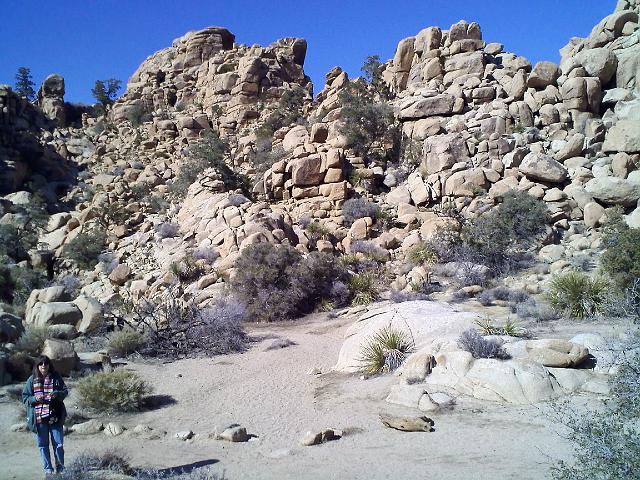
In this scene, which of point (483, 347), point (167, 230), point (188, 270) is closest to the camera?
point (483, 347)

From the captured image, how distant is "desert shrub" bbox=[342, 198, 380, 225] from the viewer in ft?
81.2

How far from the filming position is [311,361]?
43.0ft

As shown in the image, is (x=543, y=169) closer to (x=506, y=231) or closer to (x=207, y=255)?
(x=506, y=231)

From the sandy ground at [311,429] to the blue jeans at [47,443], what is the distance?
15.9 inches

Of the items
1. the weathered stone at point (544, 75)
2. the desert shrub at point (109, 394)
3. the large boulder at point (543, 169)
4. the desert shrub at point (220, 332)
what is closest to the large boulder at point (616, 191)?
the large boulder at point (543, 169)

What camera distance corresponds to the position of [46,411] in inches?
252

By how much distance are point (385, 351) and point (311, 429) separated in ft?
10.8

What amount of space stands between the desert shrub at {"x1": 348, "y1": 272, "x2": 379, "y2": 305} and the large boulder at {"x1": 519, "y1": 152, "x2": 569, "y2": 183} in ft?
32.5

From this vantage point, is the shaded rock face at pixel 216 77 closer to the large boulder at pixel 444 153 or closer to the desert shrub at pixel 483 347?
the large boulder at pixel 444 153

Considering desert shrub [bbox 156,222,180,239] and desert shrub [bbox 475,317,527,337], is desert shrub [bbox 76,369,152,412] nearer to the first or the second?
desert shrub [bbox 475,317,527,337]

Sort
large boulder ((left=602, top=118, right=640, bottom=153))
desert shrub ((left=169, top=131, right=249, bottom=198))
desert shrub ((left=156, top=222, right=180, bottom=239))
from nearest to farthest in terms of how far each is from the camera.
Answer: large boulder ((left=602, top=118, right=640, bottom=153)), desert shrub ((left=156, top=222, right=180, bottom=239)), desert shrub ((left=169, top=131, right=249, bottom=198))

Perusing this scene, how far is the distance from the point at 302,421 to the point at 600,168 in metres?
20.9

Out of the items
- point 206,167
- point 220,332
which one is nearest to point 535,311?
point 220,332

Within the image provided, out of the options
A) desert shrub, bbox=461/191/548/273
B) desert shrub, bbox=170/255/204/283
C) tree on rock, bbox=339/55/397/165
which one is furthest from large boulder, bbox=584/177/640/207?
desert shrub, bbox=170/255/204/283
